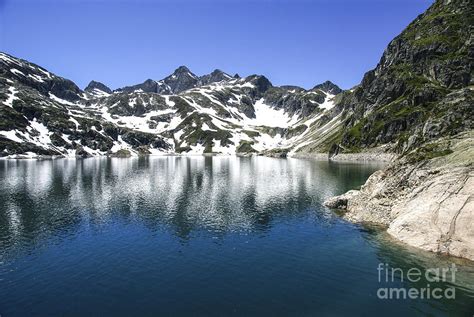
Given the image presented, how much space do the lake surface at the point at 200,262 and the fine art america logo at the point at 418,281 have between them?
1.74 feet

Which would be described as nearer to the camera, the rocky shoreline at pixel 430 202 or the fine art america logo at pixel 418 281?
the fine art america logo at pixel 418 281

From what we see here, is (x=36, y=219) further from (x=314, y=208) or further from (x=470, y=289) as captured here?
(x=470, y=289)

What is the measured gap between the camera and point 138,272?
4119cm

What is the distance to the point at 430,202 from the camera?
158 ft

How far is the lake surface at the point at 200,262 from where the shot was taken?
32.7 meters

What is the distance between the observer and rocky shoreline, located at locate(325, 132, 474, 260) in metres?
43.9

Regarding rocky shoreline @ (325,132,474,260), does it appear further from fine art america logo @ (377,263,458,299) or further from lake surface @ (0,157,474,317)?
fine art america logo @ (377,263,458,299)

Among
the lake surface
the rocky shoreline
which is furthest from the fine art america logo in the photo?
the rocky shoreline

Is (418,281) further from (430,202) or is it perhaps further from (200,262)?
(200,262)

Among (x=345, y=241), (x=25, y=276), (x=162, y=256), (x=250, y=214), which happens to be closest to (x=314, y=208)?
(x=250, y=214)

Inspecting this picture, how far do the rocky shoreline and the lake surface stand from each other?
263cm

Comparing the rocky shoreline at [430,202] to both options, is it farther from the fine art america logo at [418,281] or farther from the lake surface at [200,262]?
the fine art america logo at [418,281]

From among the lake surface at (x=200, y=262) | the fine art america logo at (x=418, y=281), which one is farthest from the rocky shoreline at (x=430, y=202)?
the fine art america logo at (x=418, y=281)

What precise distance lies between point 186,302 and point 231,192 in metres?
Answer: 68.9
